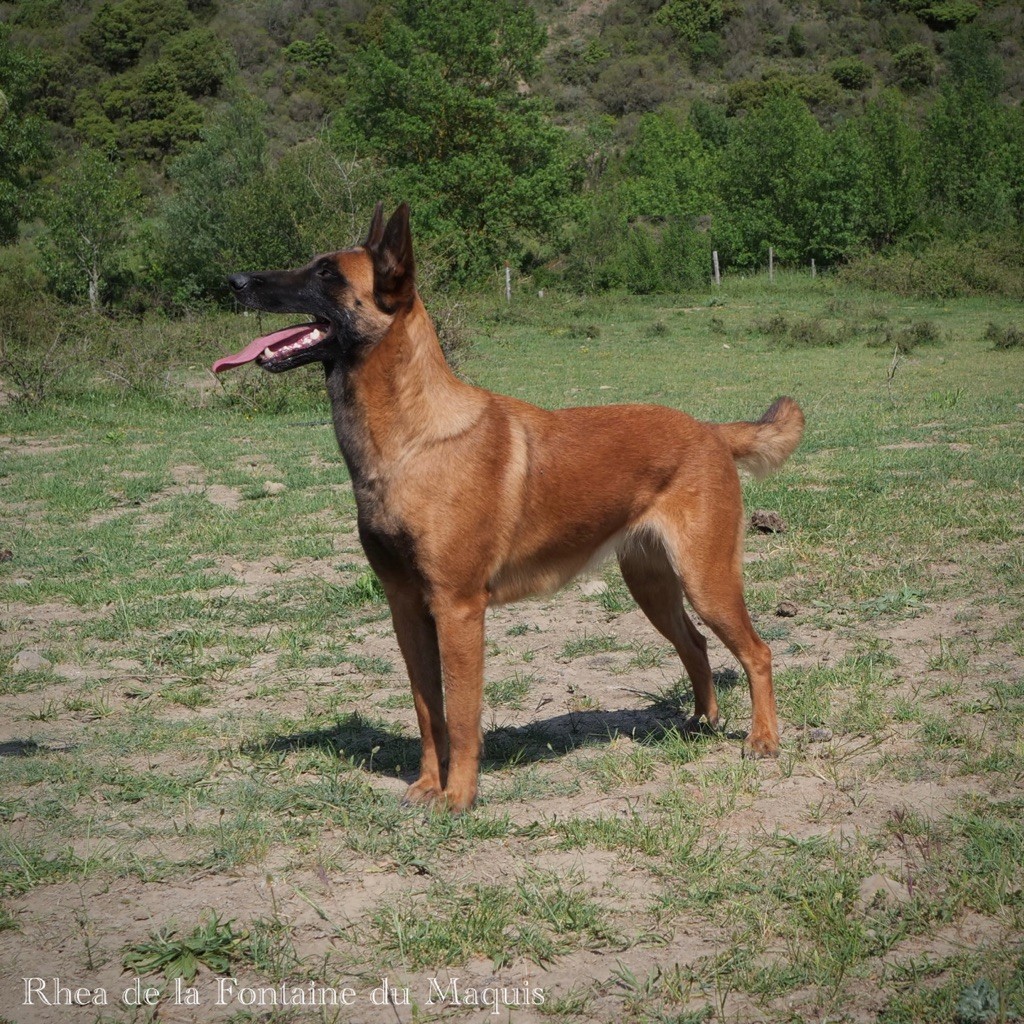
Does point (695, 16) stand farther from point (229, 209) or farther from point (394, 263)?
point (394, 263)

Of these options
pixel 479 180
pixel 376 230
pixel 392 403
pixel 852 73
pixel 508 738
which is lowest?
pixel 508 738

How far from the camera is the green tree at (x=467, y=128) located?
39.7m

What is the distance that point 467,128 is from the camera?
41312 millimetres

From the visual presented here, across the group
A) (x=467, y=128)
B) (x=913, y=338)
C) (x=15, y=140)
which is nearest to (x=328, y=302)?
(x=913, y=338)

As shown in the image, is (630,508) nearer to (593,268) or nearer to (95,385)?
(95,385)

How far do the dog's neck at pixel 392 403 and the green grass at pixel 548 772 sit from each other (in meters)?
1.32

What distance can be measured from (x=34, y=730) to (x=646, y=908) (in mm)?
3094

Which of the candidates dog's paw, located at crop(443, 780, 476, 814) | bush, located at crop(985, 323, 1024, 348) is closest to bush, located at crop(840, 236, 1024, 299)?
bush, located at crop(985, 323, 1024, 348)

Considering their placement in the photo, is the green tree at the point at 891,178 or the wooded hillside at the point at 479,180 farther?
the green tree at the point at 891,178

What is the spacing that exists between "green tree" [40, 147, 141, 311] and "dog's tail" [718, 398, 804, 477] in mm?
25681

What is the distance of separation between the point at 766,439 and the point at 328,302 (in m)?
2.20

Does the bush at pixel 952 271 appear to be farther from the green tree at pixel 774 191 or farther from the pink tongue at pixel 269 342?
the pink tongue at pixel 269 342

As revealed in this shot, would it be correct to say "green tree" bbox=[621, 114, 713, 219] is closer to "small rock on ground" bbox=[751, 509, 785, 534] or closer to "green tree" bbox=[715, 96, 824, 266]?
"green tree" bbox=[715, 96, 824, 266]

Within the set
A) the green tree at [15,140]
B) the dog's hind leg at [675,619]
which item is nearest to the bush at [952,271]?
the green tree at [15,140]
